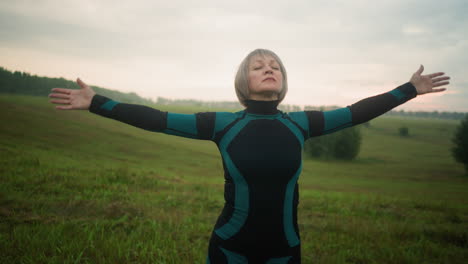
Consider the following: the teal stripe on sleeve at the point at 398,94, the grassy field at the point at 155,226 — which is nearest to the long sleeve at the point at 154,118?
the teal stripe on sleeve at the point at 398,94

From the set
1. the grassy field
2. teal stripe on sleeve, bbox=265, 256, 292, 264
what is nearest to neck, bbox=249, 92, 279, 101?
teal stripe on sleeve, bbox=265, 256, 292, 264

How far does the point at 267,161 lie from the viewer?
2.09 m

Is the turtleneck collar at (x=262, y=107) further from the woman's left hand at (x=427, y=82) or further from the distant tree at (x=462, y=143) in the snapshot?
the distant tree at (x=462, y=143)

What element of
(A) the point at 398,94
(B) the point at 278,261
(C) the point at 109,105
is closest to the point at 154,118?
(C) the point at 109,105

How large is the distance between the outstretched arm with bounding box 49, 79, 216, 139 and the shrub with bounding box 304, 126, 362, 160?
60.0 metres

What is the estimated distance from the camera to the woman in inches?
82.6

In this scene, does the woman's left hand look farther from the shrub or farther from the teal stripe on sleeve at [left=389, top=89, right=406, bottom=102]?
the shrub

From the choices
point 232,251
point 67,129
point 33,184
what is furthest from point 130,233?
point 67,129

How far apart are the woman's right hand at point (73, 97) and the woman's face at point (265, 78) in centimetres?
153

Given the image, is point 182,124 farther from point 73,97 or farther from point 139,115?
point 73,97

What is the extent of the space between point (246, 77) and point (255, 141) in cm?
69

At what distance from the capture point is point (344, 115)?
2531 millimetres

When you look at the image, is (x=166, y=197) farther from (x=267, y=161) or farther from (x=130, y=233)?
(x=267, y=161)

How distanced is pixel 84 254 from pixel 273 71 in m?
3.46
